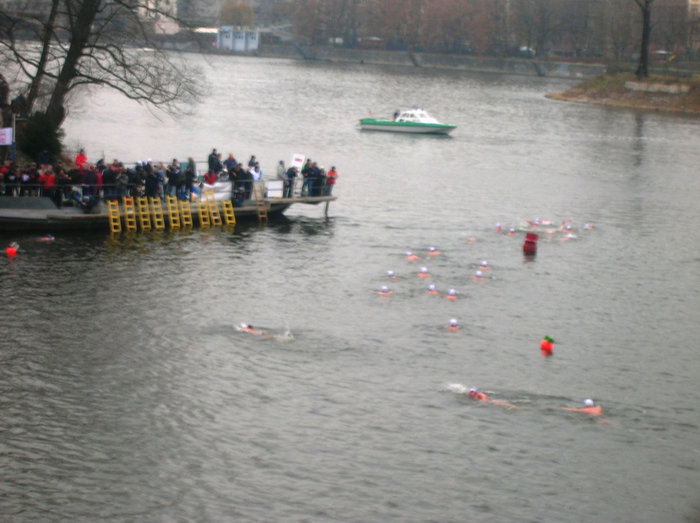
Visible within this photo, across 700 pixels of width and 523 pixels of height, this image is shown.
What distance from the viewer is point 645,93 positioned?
108 metres

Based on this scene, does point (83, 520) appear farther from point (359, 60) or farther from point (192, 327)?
point (359, 60)

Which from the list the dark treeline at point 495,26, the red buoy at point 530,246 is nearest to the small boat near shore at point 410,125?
the red buoy at point 530,246

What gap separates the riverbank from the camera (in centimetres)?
10406

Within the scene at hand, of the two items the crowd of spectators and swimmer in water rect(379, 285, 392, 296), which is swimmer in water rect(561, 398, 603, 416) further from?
the crowd of spectators

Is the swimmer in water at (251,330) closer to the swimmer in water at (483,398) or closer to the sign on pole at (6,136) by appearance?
the swimmer in water at (483,398)

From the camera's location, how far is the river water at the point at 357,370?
18516 mm

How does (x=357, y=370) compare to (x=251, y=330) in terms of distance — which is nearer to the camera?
(x=357, y=370)

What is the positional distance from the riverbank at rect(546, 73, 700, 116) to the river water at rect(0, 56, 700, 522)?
6001cm

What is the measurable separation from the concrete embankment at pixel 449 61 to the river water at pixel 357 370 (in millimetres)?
118944

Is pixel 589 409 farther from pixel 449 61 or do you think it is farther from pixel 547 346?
pixel 449 61

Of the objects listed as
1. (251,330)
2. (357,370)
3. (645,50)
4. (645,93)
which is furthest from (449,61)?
(357,370)

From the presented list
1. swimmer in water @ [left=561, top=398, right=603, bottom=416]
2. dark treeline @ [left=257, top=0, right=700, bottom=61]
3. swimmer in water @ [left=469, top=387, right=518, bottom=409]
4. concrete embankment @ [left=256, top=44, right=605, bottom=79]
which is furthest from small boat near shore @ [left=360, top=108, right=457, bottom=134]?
dark treeline @ [left=257, top=0, right=700, bottom=61]

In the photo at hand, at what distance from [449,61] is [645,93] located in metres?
73.1

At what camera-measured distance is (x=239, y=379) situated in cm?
2312
